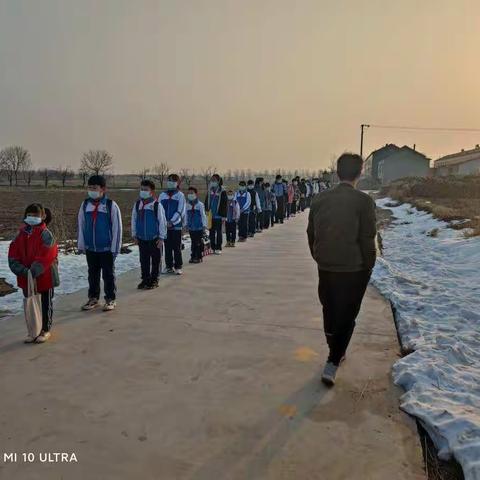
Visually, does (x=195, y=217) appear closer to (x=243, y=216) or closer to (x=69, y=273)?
(x=69, y=273)

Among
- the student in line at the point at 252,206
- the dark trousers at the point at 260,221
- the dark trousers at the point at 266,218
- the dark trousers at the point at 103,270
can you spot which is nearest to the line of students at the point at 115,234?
the dark trousers at the point at 103,270

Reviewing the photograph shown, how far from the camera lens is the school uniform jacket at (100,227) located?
6.42 metres

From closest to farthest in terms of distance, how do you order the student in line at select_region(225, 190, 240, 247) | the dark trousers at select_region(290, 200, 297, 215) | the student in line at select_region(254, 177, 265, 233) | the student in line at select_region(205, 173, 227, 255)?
the student in line at select_region(205, 173, 227, 255) < the student in line at select_region(225, 190, 240, 247) < the student in line at select_region(254, 177, 265, 233) < the dark trousers at select_region(290, 200, 297, 215)

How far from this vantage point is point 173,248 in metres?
9.21

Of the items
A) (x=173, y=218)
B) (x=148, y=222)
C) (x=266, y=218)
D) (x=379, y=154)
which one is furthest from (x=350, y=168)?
(x=379, y=154)

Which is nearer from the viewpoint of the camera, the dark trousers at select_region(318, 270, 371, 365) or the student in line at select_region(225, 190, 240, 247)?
the dark trousers at select_region(318, 270, 371, 365)

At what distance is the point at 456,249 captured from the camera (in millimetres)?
11195

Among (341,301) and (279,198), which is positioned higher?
(279,198)

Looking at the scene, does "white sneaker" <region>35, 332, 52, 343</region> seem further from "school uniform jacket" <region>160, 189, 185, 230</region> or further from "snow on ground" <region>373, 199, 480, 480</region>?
"school uniform jacket" <region>160, 189, 185, 230</region>

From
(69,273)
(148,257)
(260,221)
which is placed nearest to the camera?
(148,257)

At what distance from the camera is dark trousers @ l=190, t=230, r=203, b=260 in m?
10.4

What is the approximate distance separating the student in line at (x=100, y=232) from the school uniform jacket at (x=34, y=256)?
118 centimetres

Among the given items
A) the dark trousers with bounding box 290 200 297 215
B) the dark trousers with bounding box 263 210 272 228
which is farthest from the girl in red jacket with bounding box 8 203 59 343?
the dark trousers with bounding box 290 200 297 215

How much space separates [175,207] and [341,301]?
5285mm
